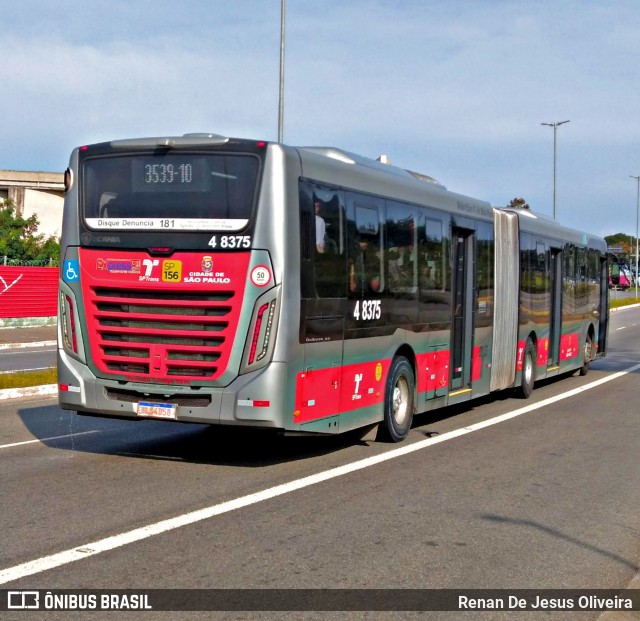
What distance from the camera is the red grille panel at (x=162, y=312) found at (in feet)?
30.6

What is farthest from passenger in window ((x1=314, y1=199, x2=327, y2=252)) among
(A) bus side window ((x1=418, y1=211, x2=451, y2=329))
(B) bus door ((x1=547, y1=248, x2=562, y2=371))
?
(B) bus door ((x1=547, y1=248, x2=562, y2=371))

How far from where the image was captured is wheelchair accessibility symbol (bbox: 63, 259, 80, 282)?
Answer: 1007 cm

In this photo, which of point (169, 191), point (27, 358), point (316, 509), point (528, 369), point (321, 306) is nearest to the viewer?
point (316, 509)

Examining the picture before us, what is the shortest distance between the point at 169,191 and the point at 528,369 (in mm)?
9930

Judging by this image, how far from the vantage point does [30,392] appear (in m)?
16.3

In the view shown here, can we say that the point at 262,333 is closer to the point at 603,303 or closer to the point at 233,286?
the point at 233,286

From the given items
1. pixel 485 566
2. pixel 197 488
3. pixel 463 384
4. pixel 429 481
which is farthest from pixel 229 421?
pixel 463 384

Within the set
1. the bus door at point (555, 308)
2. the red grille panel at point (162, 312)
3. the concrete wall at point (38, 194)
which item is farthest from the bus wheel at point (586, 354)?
the concrete wall at point (38, 194)

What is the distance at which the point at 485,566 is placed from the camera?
6535 mm

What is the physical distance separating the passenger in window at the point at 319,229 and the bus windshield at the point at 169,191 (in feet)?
2.59

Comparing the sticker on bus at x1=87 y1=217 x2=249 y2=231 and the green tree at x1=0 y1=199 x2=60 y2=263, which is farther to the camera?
the green tree at x1=0 y1=199 x2=60 y2=263

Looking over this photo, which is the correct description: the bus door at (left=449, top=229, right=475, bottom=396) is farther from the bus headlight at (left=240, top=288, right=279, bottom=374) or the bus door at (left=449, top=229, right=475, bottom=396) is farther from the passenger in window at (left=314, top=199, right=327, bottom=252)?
the bus headlight at (left=240, top=288, right=279, bottom=374)

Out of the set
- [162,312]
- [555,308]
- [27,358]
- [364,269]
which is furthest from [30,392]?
[555,308]

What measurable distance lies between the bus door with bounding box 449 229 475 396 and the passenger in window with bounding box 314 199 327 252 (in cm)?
422
